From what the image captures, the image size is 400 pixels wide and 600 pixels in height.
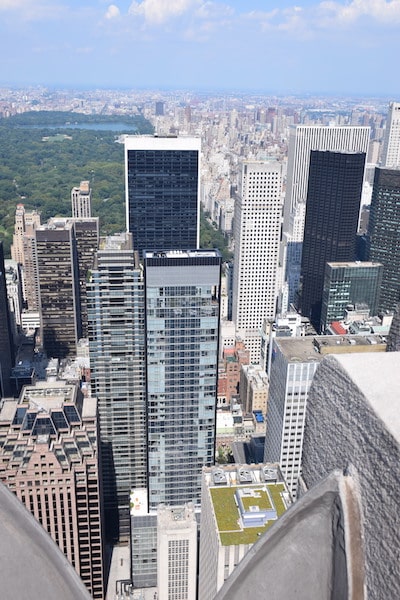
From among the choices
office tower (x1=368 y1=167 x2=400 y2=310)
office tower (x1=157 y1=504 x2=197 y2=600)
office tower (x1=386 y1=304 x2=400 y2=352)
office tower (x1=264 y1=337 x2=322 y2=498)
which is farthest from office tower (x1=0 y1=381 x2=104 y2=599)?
office tower (x1=368 y1=167 x2=400 y2=310)

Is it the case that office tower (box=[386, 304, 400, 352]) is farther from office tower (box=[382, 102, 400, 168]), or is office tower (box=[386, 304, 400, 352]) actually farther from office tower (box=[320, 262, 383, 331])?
office tower (box=[382, 102, 400, 168])

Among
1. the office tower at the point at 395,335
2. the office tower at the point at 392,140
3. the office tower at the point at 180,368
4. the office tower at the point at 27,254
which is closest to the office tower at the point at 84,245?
the office tower at the point at 27,254

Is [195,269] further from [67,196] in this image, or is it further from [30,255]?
[67,196]

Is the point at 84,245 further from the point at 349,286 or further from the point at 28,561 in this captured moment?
the point at 28,561

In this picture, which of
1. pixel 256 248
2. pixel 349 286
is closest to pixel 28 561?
pixel 349 286

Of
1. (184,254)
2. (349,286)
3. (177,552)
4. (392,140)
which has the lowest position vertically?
(177,552)

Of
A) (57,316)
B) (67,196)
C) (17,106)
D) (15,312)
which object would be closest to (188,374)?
(57,316)

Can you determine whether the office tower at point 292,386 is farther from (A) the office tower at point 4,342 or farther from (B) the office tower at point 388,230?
(B) the office tower at point 388,230
